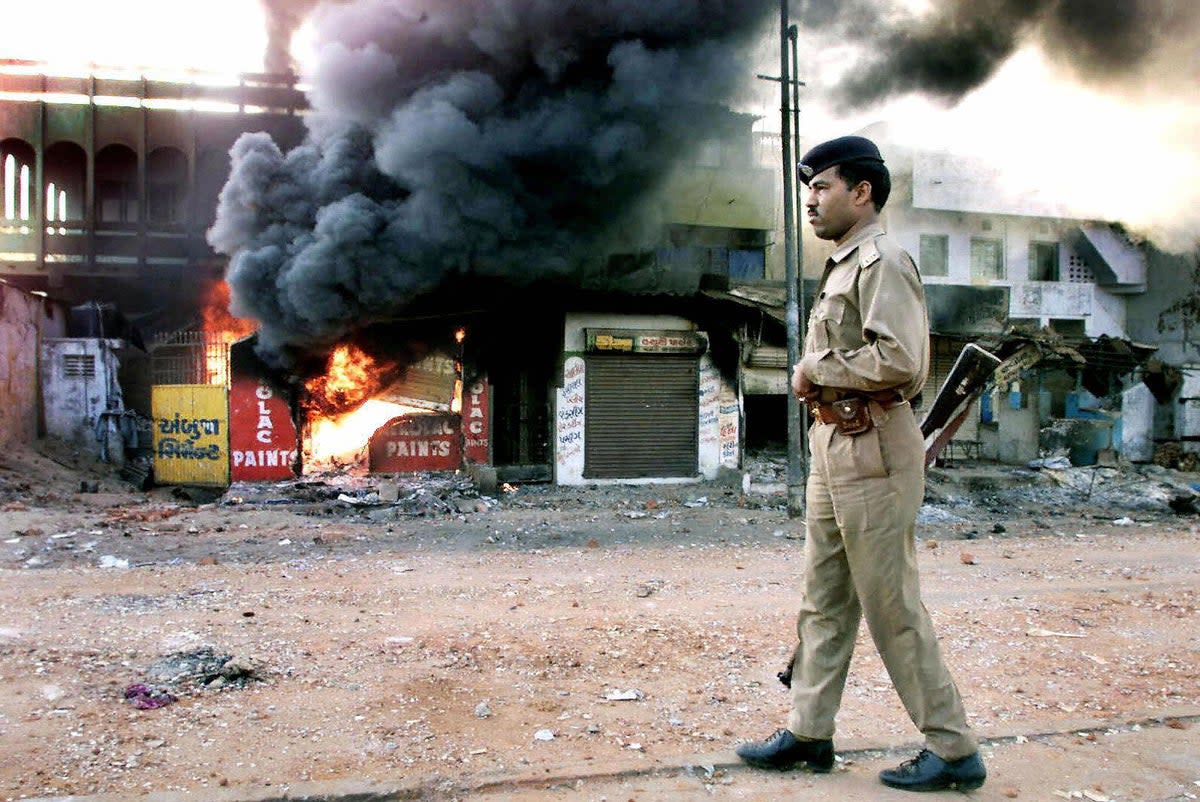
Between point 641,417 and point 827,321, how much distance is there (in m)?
13.6

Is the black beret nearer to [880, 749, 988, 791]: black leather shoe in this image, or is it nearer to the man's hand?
the man's hand

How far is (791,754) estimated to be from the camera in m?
2.64

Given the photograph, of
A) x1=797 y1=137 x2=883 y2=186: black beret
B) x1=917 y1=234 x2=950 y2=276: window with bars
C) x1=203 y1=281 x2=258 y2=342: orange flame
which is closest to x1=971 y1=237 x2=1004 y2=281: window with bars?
x1=917 y1=234 x2=950 y2=276: window with bars

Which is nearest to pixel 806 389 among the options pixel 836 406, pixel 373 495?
pixel 836 406

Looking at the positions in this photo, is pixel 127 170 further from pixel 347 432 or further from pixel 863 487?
pixel 863 487

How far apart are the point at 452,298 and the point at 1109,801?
14.8m

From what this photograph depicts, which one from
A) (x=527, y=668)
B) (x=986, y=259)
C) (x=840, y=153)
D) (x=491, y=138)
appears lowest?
(x=527, y=668)

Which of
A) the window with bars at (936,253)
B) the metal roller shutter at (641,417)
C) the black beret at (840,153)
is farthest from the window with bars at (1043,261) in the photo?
the black beret at (840,153)

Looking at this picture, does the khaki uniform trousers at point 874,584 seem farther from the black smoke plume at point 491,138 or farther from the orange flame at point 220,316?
the orange flame at point 220,316

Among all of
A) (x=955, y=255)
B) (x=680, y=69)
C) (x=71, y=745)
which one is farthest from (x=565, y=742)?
(x=955, y=255)

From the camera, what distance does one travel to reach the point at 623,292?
15.6 m

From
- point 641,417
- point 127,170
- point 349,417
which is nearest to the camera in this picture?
point 641,417

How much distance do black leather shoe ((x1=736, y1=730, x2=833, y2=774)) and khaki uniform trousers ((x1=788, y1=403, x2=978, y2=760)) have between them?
0.12ft

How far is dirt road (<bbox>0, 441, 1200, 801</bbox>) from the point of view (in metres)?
2.66
